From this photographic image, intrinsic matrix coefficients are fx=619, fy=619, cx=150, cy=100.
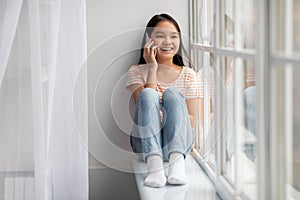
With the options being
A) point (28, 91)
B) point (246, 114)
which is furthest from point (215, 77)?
point (28, 91)

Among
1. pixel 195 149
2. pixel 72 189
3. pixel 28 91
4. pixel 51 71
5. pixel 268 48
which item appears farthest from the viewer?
pixel 195 149

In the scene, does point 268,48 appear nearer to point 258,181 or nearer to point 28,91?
point 258,181

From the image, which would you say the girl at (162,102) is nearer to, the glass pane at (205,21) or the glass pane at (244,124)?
the glass pane at (205,21)

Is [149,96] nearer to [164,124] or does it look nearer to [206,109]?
[164,124]

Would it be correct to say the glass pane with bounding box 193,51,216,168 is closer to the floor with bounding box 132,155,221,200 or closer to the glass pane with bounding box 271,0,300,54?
the floor with bounding box 132,155,221,200

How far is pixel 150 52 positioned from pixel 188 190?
86 cm

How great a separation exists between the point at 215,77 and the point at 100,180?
1.00 metres

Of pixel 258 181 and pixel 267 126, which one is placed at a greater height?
pixel 267 126

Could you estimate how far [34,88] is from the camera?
192cm

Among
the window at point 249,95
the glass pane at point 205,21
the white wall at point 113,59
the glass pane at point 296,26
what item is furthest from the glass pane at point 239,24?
the white wall at point 113,59

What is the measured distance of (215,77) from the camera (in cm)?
263

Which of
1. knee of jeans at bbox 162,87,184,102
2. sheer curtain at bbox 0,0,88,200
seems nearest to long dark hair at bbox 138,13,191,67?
knee of jeans at bbox 162,87,184,102

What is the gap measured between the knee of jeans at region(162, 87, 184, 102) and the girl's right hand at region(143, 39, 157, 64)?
240 mm

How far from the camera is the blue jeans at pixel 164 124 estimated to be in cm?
274
